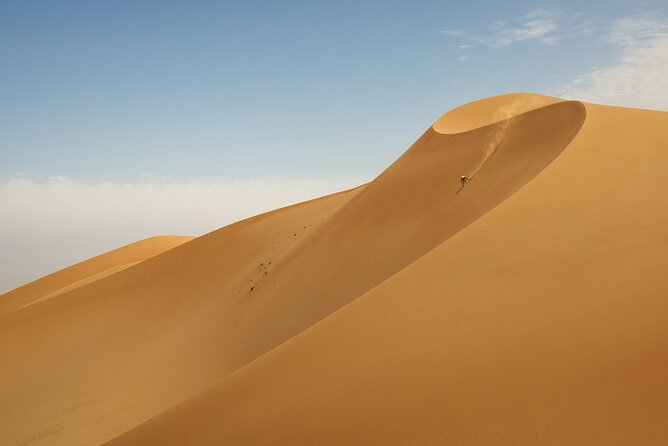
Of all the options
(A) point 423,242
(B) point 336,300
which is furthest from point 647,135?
(B) point 336,300

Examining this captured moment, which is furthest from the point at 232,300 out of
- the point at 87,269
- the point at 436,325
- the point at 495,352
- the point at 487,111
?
the point at 87,269

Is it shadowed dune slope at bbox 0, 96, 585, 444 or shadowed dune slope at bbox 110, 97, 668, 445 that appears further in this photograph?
shadowed dune slope at bbox 0, 96, 585, 444

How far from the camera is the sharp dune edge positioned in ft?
12.9

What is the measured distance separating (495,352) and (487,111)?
36.5 ft

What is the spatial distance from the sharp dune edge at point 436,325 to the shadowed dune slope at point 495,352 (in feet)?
0.06

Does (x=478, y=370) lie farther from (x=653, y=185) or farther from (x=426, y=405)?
(x=653, y=185)

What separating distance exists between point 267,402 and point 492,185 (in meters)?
7.08

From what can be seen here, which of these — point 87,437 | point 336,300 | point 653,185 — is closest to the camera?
point 653,185

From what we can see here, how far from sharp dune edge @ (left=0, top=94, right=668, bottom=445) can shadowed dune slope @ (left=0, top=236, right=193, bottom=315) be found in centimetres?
1165

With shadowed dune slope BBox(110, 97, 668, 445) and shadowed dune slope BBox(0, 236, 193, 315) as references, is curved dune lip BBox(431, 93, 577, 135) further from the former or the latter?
shadowed dune slope BBox(0, 236, 193, 315)

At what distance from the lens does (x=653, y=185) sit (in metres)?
7.41

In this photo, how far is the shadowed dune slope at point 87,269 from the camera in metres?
28.4

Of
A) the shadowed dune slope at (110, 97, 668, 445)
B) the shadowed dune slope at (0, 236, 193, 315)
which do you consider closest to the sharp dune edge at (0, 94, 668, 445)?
the shadowed dune slope at (110, 97, 668, 445)

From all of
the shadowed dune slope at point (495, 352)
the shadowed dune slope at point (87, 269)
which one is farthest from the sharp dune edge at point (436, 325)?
the shadowed dune slope at point (87, 269)
